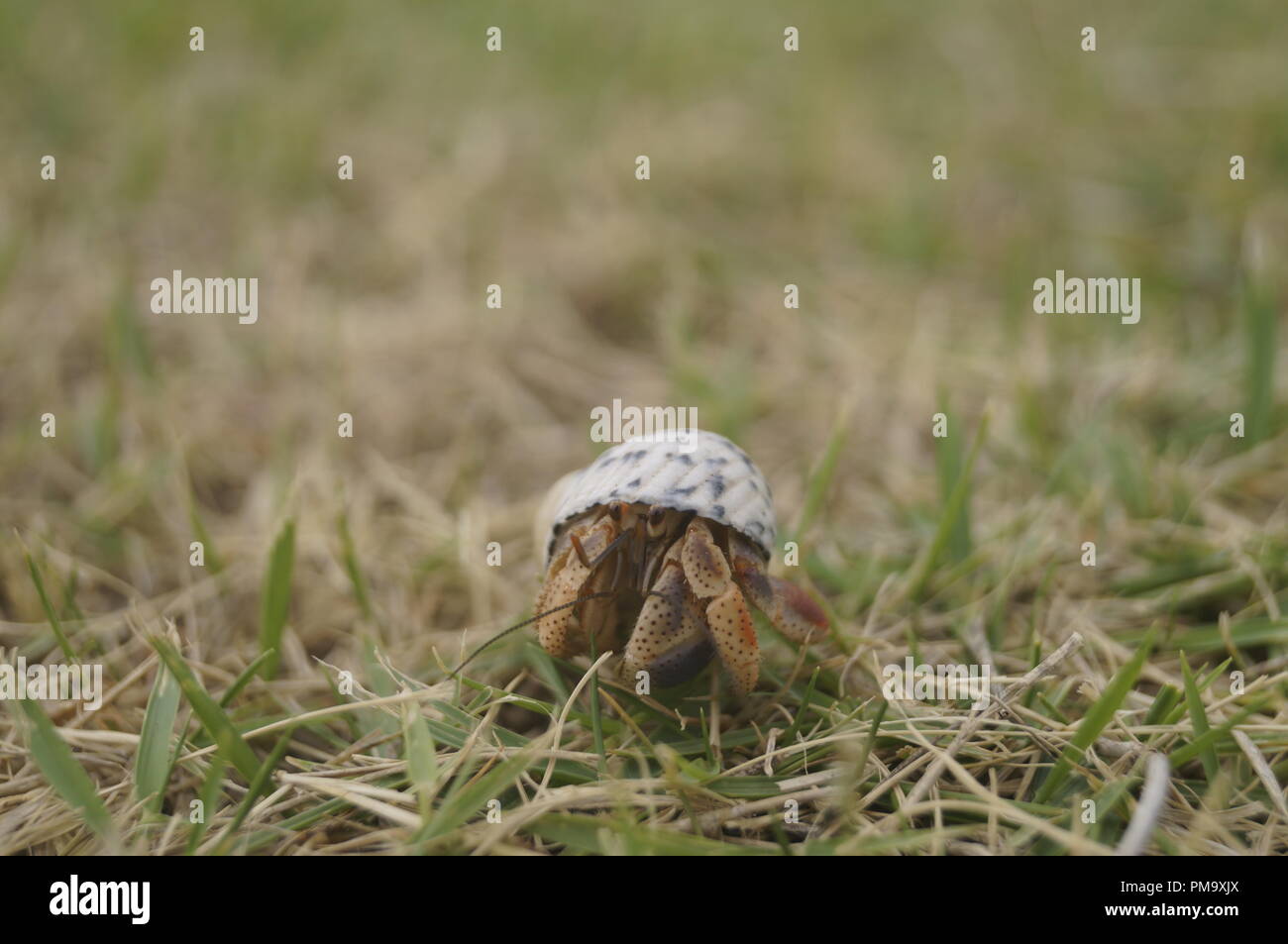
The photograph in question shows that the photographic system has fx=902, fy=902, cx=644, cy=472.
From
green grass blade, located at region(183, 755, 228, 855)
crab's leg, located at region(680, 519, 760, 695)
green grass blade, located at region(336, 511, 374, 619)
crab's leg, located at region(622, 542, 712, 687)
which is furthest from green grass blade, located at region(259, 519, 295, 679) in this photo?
crab's leg, located at region(680, 519, 760, 695)

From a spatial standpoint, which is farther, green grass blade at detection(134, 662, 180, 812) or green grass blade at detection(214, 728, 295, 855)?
green grass blade at detection(134, 662, 180, 812)

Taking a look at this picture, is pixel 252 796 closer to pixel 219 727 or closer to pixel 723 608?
pixel 219 727

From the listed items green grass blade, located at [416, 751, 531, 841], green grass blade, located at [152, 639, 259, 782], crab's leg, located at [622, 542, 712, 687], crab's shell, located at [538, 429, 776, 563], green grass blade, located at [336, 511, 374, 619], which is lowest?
green grass blade, located at [416, 751, 531, 841]

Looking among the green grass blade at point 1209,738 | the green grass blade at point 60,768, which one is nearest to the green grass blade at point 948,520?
the green grass blade at point 1209,738

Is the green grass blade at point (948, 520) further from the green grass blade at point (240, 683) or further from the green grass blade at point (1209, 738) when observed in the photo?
the green grass blade at point (240, 683)

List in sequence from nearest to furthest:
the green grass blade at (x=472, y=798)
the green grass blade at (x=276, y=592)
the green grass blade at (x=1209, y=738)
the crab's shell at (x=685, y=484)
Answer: the green grass blade at (x=472, y=798) < the green grass blade at (x=1209, y=738) < the crab's shell at (x=685, y=484) < the green grass blade at (x=276, y=592)

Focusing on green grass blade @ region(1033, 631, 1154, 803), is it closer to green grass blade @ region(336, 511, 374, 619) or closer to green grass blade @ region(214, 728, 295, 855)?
green grass blade @ region(214, 728, 295, 855)
